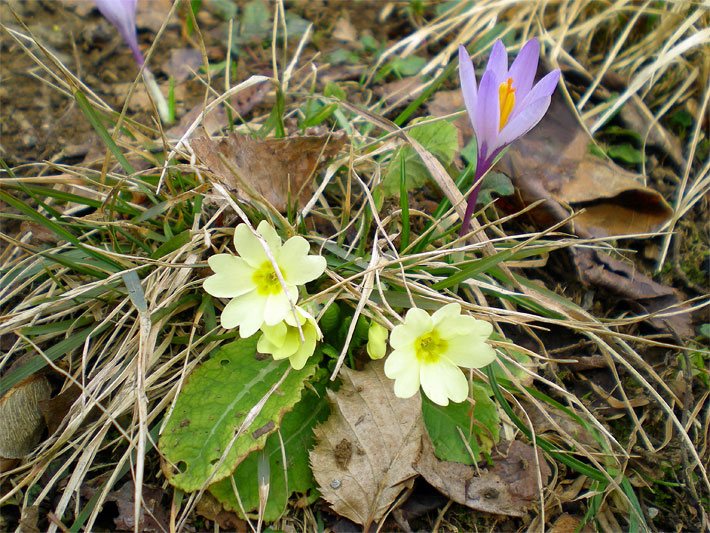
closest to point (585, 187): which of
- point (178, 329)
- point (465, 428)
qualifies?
point (465, 428)

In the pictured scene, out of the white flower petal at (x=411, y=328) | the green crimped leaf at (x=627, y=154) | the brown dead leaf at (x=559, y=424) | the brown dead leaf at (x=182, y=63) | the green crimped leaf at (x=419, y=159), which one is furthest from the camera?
the brown dead leaf at (x=182, y=63)

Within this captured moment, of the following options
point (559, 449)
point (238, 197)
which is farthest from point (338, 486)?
point (238, 197)

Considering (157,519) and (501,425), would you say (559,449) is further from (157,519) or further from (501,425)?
(157,519)

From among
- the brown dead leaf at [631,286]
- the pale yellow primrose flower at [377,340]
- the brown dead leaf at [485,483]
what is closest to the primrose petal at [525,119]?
the pale yellow primrose flower at [377,340]

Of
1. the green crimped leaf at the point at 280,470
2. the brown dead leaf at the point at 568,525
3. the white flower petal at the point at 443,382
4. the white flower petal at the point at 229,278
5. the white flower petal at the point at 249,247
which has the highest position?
the white flower petal at the point at 249,247

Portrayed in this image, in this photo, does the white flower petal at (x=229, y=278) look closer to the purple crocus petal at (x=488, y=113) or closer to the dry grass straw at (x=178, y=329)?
the dry grass straw at (x=178, y=329)

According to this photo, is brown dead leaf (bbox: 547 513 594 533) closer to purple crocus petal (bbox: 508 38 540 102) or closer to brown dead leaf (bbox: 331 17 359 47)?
purple crocus petal (bbox: 508 38 540 102)
